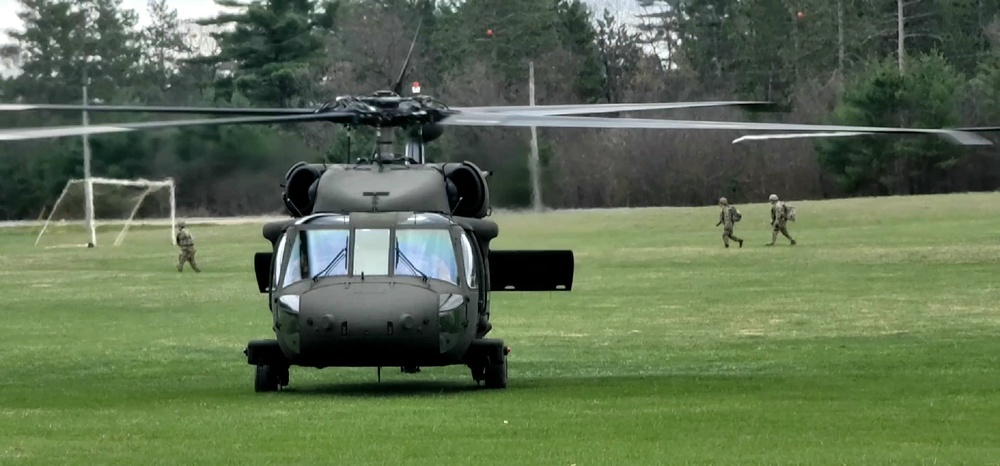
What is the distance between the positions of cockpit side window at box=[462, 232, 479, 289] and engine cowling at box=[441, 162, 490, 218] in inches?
26.7

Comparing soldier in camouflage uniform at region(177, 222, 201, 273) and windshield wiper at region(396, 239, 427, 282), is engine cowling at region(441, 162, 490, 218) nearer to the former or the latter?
windshield wiper at region(396, 239, 427, 282)

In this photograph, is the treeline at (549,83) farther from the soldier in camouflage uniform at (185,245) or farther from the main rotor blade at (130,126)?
the main rotor blade at (130,126)

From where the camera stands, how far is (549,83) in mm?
73250

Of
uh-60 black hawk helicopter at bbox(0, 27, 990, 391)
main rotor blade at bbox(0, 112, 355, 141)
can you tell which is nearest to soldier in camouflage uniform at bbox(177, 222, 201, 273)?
uh-60 black hawk helicopter at bbox(0, 27, 990, 391)

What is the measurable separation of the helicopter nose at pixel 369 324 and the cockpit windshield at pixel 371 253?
0.38 m

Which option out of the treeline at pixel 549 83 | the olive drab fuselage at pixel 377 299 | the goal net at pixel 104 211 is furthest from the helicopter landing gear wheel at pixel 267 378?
the goal net at pixel 104 211

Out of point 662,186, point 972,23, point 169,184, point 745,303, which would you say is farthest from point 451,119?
point 972,23

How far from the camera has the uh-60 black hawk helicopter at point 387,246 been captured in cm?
1611

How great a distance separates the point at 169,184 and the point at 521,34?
115 feet

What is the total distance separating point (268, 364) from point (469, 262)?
6.89 ft

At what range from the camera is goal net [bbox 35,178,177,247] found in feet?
177

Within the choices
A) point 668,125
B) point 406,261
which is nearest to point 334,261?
point 406,261

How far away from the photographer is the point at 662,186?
58688mm

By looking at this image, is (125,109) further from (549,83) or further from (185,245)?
(549,83)
